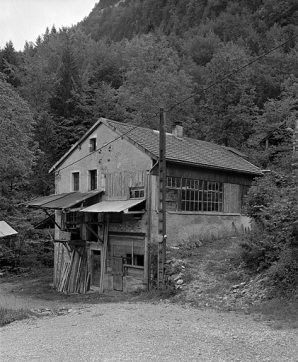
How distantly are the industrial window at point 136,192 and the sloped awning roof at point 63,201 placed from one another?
227 centimetres

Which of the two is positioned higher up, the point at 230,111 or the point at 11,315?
the point at 230,111

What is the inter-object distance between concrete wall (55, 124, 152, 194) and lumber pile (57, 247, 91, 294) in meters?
3.87

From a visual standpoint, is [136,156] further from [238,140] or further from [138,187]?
[238,140]

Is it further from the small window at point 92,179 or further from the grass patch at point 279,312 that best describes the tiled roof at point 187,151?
the grass patch at point 279,312

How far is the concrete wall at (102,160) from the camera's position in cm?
2006

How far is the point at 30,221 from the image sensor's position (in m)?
32.1

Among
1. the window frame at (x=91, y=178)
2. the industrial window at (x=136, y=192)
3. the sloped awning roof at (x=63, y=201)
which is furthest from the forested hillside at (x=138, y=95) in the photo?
the industrial window at (x=136, y=192)

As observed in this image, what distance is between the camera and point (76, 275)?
23.1 m

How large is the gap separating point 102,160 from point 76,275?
22.7 feet

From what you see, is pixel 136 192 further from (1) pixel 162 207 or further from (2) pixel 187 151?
(2) pixel 187 151

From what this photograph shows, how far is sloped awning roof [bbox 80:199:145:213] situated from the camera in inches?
706

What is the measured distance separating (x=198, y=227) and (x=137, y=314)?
9.02 metres

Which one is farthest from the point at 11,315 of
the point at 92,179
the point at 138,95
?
the point at 138,95

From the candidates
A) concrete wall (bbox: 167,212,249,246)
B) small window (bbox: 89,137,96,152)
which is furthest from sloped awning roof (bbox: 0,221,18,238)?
small window (bbox: 89,137,96,152)
